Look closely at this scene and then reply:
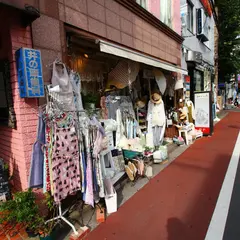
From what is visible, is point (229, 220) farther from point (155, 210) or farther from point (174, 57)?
point (174, 57)

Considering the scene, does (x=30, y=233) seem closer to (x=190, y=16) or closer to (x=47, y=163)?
(x=47, y=163)

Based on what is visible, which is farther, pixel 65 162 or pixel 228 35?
pixel 228 35

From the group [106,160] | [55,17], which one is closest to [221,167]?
[106,160]

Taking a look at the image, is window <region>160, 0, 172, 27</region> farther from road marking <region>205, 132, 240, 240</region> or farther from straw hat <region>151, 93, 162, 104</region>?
road marking <region>205, 132, 240, 240</region>

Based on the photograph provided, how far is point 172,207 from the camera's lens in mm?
3453

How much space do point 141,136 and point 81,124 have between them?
3.18 metres

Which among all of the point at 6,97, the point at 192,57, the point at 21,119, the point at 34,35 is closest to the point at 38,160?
the point at 21,119

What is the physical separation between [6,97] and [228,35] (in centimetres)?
2051

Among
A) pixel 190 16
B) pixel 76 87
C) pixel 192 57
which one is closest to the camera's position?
pixel 76 87

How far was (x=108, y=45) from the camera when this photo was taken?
3.79 m

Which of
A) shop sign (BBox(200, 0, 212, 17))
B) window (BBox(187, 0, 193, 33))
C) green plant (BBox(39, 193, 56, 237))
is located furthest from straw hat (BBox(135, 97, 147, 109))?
shop sign (BBox(200, 0, 212, 17))

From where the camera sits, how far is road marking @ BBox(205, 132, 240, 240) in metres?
2.77

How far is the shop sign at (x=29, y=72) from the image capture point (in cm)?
260

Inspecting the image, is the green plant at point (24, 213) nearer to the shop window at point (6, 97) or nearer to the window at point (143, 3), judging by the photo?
the shop window at point (6, 97)
